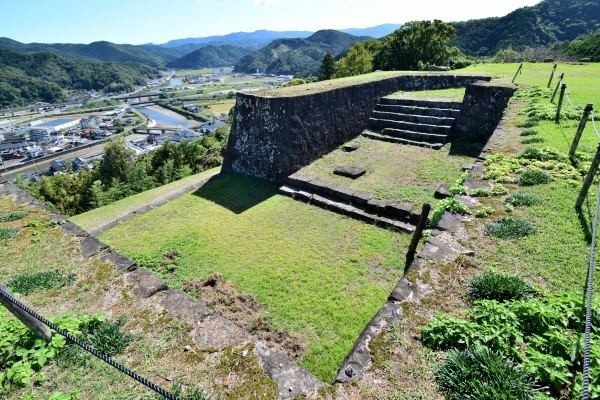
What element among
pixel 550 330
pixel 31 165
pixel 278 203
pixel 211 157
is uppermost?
pixel 550 330

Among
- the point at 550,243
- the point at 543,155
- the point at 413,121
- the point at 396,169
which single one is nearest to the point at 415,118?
the point at 413,121

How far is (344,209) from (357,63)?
27031 mm

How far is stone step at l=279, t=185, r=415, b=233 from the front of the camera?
809cm

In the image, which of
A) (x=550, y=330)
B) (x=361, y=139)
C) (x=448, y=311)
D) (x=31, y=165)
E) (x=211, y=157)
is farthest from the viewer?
(x=31, y=165)

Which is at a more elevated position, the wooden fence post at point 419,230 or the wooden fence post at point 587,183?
the wooden fence post at point 587,183

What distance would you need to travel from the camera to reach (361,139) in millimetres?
13750

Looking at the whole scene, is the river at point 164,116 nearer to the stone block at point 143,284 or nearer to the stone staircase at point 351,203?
the stone staircase at point 351,203

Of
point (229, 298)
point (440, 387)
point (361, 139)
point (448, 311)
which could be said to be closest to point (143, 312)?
point (229, 298)

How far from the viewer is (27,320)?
126 inches

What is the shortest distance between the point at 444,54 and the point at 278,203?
90.3 ft

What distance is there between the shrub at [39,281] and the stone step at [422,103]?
1411 cm

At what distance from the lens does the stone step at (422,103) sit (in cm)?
1356

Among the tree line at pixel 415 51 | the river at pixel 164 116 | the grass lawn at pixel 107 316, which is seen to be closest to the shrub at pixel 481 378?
the grass lawn at pixel 107 316

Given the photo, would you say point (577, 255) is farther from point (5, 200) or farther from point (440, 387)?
point (5, 200)
